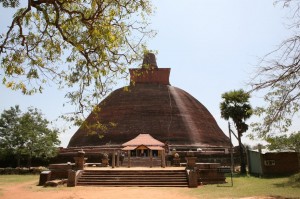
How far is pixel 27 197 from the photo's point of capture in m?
12.5

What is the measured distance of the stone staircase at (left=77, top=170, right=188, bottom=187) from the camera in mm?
16109

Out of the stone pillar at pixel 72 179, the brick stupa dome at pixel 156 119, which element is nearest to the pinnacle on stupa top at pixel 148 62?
the brick stupa dome at pixel 156 119

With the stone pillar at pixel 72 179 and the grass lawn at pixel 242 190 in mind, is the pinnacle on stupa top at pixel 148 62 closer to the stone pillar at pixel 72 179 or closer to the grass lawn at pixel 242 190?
the grass lawn at pixel 242 190

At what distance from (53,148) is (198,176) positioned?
18.0 metres

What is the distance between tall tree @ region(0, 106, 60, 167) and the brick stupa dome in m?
3.90

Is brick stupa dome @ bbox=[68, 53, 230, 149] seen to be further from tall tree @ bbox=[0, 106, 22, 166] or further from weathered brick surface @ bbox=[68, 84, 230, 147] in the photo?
tall tree @ bbox=[0, 106, 22, 166]

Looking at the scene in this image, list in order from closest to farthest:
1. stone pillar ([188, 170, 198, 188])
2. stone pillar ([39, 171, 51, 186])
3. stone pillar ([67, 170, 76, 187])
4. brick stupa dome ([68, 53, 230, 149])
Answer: stone pillar ([188, 170, 198, 188])
stone pillar ([67, 170, 76, 187])
stone pillar ([39, 171, 51, 186])
brick stupa dome ([68, 53, 230, 149])

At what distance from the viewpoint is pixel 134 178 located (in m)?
16.9

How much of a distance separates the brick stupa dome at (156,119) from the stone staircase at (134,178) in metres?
13.2

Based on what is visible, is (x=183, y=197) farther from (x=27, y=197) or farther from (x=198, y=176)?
(x=27, y=197)

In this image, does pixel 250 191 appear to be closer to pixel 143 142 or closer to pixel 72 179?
pixel 72 179

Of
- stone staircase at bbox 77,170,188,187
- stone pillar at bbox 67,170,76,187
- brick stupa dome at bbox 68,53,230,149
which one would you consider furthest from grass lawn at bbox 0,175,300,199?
brick stupa dome at bbox 68,53,230,149

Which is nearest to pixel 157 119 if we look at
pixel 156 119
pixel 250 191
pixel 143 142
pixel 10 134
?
pixel 156 119

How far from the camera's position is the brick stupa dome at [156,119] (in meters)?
32.4
